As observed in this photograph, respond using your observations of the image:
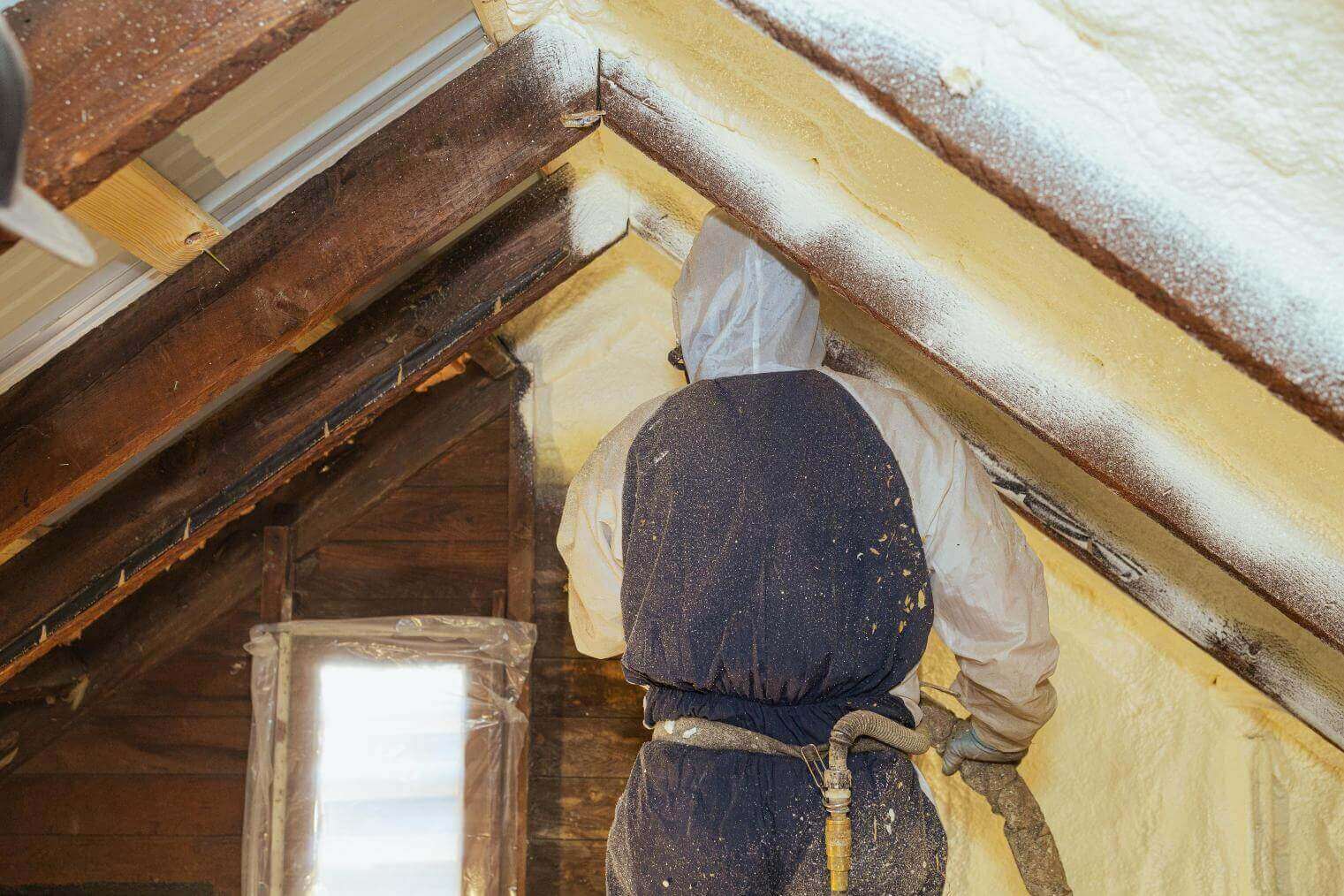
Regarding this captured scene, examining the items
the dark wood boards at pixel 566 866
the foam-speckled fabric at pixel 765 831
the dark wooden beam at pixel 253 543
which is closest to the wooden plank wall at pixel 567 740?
the dark wood boards at pixel 566 866

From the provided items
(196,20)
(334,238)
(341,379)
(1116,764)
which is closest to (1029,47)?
(196,20)

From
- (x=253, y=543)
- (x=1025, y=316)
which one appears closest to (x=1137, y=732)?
(x=1025, y=316)

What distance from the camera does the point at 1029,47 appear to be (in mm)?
866

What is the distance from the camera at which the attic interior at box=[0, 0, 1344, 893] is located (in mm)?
846

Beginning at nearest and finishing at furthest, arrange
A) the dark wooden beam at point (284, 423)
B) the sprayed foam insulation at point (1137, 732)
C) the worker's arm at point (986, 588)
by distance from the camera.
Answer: the worker's arm at point (986, 588), the sprayed foam insulation at point (1137, 732), the dark wooden beam at point (284, 423)

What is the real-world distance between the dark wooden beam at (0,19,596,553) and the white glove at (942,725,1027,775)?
104cm

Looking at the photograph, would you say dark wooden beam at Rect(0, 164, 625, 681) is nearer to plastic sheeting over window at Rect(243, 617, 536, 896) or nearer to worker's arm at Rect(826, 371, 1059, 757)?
plastic sheeting over window at Rect(243, 617, 536, 896)

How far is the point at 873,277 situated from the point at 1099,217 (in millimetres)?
578

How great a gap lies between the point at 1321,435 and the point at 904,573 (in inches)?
19.4

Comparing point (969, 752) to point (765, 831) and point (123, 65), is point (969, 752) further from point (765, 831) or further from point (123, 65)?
point (123, 65)

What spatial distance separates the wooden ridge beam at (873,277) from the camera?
133 cm

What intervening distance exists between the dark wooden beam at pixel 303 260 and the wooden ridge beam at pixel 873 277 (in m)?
0.11

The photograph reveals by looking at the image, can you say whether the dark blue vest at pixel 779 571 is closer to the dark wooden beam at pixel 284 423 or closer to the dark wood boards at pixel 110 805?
the dark wooden beam at pixel 284 423

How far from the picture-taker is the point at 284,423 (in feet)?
6.14
